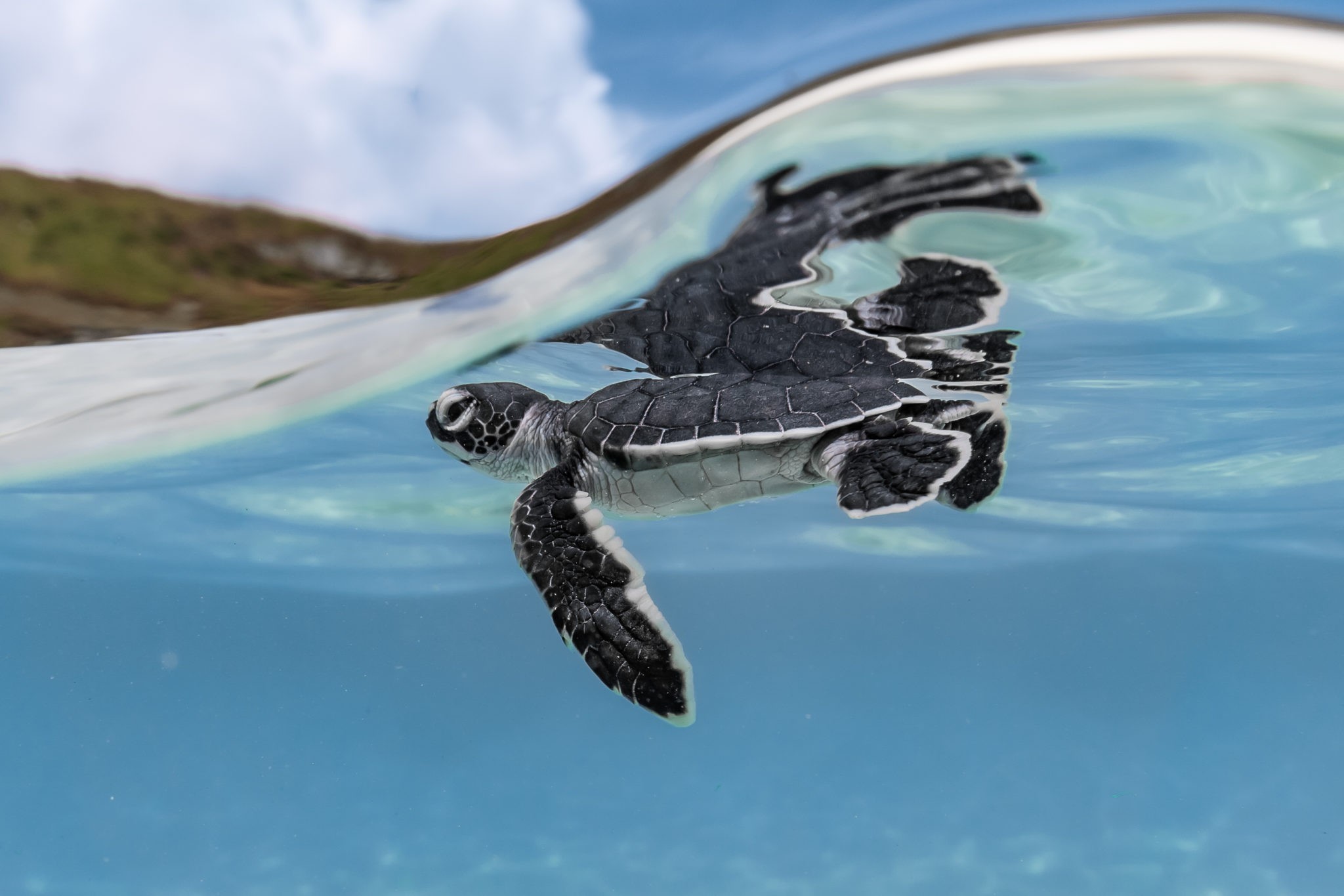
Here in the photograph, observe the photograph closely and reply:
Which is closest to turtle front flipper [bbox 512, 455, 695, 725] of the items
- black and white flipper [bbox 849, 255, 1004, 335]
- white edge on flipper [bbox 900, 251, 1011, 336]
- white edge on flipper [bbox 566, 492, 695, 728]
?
white edge on flipper [bbox 566, 492, 695, 728]

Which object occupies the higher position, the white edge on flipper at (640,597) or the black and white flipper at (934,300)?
the black and white flipper at (934,300)

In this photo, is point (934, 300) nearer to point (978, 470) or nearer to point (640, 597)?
point (978, 470)

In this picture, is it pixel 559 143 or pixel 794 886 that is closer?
pixel 559 143

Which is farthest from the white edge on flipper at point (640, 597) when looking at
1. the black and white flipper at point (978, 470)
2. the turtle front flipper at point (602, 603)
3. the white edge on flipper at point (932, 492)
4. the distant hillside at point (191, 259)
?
the black and white flipper at point (978, 470)

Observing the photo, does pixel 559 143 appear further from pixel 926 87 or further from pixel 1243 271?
pixel 1243 271

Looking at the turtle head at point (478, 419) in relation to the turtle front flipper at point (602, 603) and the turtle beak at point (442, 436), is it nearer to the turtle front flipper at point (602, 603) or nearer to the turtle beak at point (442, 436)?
the turtle beak at point (442, 436)

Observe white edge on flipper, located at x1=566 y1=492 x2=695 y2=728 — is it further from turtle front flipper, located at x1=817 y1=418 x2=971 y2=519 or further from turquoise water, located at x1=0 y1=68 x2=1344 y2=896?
turquoise water, located at x1=0 y1=68 x2=1344 y2=896

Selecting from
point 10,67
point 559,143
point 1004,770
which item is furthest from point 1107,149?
point 1004,770
